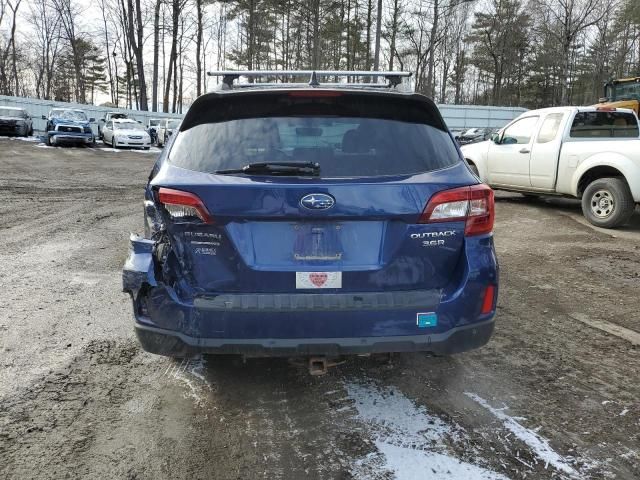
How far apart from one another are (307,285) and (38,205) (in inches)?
354

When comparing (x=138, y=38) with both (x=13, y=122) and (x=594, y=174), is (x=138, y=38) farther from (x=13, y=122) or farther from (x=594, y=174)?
(x=594, y=174)

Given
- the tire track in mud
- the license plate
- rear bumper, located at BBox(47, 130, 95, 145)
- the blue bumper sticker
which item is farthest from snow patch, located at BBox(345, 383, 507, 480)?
rear bumper, located at BBox(47, 130, 95, 145)

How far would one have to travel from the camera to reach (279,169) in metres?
2.71

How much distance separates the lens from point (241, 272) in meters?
2.65

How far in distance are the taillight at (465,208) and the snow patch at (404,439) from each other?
107 centimetres

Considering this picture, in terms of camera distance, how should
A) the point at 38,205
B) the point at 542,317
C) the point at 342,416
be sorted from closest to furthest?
the point at 342,416 < the point at 542,317 < the point at 38,205

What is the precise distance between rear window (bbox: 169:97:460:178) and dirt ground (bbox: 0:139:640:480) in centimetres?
138

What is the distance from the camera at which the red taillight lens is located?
282 centimetres

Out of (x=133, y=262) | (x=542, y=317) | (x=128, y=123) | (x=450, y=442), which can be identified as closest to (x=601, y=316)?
(x=542, y=317)

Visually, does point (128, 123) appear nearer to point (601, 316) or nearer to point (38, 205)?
point (38, 205)

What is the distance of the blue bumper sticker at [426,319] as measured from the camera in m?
2.70

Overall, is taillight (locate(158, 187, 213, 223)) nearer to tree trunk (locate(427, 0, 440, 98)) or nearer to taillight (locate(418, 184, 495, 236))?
taillight (locate(418, 184, 495, 236))

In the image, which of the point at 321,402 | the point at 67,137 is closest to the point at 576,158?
the point at 321,402

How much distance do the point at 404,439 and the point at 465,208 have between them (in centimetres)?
124
